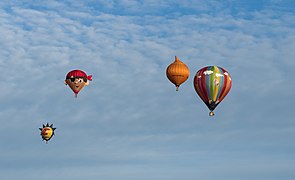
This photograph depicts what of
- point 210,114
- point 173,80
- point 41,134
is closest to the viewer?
point 210,114

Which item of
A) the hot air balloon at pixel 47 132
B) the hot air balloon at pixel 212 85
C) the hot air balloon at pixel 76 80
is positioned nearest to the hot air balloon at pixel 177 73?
the hot air balloon at pixel 212 85

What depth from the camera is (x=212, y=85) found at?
318 feet

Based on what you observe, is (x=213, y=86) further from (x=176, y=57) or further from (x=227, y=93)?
(x=176, y=57)

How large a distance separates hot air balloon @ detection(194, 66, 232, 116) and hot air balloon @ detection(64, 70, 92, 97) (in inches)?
939

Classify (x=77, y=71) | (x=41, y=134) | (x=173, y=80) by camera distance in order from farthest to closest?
1. (x=41, y=134)
2. (x=77, y=71)
3. (x=173, y=80)

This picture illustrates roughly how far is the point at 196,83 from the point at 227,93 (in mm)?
4422

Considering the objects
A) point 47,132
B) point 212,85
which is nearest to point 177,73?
point 212,85

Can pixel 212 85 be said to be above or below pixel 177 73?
below

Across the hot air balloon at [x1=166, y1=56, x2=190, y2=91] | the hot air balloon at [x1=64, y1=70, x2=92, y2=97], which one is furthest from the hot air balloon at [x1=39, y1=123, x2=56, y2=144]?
the hot air balloon at [x1=166, y1=56, x2=190, y2=91]

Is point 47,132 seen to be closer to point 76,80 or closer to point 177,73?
point 76,80

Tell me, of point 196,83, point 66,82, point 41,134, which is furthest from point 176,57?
point 41,134

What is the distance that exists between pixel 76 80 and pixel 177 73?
1786 cm

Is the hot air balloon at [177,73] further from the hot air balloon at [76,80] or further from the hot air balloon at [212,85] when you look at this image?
the hot air balloon at [76,80]

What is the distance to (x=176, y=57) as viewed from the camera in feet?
355
